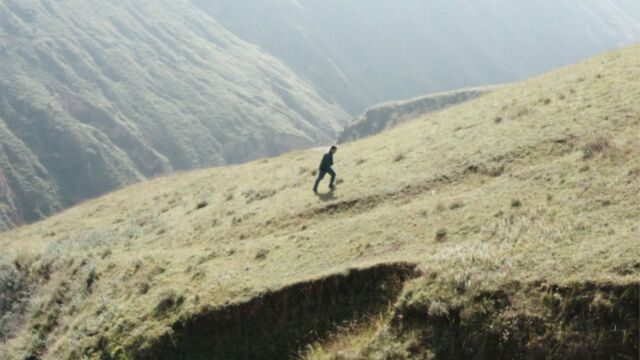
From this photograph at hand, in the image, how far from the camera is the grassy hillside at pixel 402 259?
14.2m

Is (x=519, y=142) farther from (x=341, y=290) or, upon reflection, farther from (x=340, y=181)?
(x=341, y=290)

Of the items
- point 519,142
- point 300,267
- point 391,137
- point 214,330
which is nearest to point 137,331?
point 214,330

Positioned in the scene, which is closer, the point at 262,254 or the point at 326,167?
the point at 262,254

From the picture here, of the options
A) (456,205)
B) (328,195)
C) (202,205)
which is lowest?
(202,205)

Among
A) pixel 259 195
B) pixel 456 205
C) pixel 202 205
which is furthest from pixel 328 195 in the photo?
pixel 202 205

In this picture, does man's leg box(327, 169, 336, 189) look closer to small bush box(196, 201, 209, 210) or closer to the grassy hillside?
the grassy hillside

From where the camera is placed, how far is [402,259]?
59.4 feet

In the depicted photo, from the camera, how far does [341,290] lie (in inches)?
720

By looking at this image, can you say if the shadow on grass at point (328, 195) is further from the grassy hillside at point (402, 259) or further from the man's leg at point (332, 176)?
the man's leg at point (332, 176)

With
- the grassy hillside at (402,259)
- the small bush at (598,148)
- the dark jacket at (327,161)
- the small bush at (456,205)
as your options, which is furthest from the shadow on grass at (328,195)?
the small bush at (598,148)

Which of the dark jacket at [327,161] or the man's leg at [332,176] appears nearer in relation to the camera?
the dark jacket at [327,161]

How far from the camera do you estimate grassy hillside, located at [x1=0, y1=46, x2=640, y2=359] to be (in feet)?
46.5

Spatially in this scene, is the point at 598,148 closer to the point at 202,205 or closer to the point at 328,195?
the point at 328,195

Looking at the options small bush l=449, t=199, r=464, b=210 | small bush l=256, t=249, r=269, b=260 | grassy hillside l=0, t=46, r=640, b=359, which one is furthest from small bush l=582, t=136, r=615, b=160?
small bush l=256, t=249, r=269, b=260
